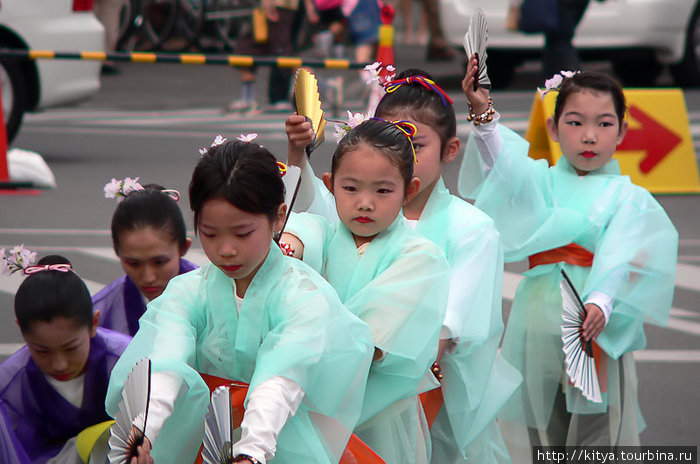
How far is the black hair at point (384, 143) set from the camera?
9.58 feet

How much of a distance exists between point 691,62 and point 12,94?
7302 mm

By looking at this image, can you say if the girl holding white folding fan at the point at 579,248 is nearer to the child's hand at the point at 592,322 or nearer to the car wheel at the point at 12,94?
the child's hand at the point at 592,322

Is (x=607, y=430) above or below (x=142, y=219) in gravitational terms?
below

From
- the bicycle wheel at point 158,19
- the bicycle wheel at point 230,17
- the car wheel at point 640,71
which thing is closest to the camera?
the car wheel at point 640,71

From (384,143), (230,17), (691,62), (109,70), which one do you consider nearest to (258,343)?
(384,143)

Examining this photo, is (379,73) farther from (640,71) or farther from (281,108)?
(640,71)

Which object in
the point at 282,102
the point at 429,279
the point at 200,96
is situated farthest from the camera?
the point at 200,96

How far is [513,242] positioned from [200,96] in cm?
985

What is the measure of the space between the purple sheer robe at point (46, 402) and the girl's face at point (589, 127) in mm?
1634

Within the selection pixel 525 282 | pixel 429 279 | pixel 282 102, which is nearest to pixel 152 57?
pixel 282 102

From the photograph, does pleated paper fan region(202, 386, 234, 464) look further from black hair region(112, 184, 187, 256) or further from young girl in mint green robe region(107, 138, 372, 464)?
black hair region(112, 184, 187, 256)

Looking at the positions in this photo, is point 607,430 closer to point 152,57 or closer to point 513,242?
point 513,242

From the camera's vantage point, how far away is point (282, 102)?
12.0m

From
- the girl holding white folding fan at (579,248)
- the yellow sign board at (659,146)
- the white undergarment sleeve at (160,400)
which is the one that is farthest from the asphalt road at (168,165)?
the white undergarment sleeve at (160,400)
